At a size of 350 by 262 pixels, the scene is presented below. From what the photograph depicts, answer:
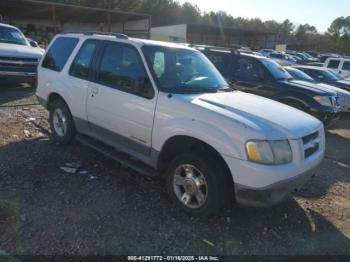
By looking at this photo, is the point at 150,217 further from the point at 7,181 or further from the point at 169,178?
the point at 7,181

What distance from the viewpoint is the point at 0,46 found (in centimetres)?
1024

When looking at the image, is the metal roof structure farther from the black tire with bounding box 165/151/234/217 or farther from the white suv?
the black tire with bounding box 165/151/234/217

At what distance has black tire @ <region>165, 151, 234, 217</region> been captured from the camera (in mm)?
3617

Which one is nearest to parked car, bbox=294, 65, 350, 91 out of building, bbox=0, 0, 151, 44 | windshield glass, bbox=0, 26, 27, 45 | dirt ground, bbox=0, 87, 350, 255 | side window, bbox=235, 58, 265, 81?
side window, bbox=235, 58, 265, 81

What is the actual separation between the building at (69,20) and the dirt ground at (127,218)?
1016 inches

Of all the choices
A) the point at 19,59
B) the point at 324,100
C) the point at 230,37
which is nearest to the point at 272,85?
the point at 324,100

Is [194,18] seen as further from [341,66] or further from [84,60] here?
[84,60]

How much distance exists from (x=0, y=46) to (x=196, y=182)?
29.3ft

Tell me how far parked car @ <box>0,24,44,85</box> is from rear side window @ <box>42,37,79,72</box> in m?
4.67

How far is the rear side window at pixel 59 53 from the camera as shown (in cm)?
566

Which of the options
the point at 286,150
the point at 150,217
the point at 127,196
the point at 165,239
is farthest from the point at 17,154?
the point at 286,150

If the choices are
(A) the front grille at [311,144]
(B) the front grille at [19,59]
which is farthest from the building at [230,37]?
(A) the front grille at [311,144]

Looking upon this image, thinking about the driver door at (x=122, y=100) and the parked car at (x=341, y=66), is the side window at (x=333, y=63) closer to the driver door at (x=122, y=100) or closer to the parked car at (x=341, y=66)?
the parked car at (x=341, y=66)

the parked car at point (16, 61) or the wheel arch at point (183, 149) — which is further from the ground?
the parked car at point (16, 61)
